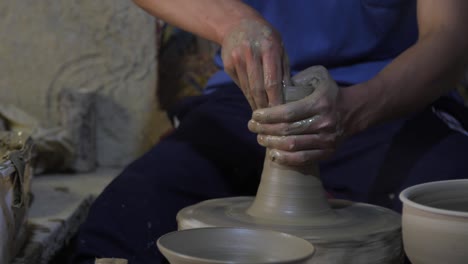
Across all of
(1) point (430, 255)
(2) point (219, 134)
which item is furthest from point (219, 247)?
(2) point (219, 134)

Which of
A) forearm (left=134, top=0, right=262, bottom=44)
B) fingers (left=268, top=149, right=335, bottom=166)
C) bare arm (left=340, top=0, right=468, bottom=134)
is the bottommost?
fingers (left=268, top=149, right=335, bottom=166)

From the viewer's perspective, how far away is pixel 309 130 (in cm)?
173

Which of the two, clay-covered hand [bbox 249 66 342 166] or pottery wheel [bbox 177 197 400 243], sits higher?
clay-covered hand [bbox 249 66 342 166]

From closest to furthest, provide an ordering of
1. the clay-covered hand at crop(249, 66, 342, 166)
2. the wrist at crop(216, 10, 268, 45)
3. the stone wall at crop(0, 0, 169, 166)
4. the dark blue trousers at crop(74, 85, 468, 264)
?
the clay-covered hand at crop(249, 66, 342, 166) < the wrist at crop(216, 10, 268, 45) < the dark blue trousers at crop(74, 85, 468, 264) < the stone wall at crop(0, 0, 169, 166)

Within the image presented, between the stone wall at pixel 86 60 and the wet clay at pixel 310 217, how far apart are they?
1.70 m

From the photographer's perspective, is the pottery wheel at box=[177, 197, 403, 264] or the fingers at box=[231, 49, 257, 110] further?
the fingers at box=[231, 49, 257, 110]

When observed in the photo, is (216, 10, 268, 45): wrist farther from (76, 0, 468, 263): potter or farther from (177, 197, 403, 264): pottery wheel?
(177, 197, 403, 264): pottery wheel

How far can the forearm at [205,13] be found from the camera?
194cm

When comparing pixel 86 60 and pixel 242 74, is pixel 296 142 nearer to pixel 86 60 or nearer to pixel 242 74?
pixel 242 74

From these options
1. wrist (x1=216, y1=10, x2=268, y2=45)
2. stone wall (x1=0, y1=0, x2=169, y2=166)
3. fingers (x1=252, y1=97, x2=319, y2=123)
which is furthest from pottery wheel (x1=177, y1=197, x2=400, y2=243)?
stone wall (x1=0, y1=0, x2=169, y2=166)

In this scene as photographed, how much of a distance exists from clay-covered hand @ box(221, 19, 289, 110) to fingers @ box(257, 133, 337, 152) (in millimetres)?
74

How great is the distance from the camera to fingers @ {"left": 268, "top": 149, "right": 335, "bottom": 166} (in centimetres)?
171

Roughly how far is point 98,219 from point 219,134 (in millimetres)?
417

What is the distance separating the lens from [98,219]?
1990 millimetres
